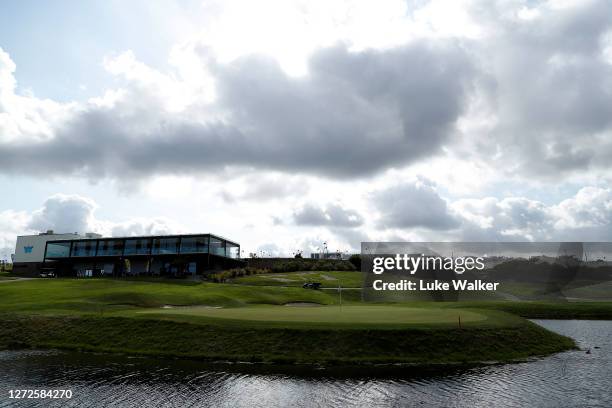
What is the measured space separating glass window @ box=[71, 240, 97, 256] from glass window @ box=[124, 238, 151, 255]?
32.6 ft

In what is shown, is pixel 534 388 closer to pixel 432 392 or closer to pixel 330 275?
pixel 432 392

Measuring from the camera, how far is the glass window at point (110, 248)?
119300mm

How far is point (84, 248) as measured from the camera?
122312 millimetres

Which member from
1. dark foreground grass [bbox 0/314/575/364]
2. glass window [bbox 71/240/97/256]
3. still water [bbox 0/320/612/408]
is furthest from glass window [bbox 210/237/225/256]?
still water [bbox 0/320/612/408]

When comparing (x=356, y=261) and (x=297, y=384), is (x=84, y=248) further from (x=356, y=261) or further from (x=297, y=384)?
(x=297, y=384)

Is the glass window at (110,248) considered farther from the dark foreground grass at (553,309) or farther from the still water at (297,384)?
the still water at (297,384)

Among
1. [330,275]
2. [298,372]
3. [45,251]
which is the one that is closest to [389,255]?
[330,275]

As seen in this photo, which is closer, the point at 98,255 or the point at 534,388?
the point at 534,388

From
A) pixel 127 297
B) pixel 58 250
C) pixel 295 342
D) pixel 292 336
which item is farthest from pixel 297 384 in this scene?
pixel 58 250

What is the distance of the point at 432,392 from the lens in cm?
2566

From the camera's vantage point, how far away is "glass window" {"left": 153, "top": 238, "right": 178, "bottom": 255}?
11450cm

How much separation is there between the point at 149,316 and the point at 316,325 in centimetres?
1719

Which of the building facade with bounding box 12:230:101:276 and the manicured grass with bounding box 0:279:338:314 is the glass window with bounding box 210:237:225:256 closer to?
the manicured grass with bounding box 0:279:338:314

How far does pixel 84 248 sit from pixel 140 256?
56.6 ft
